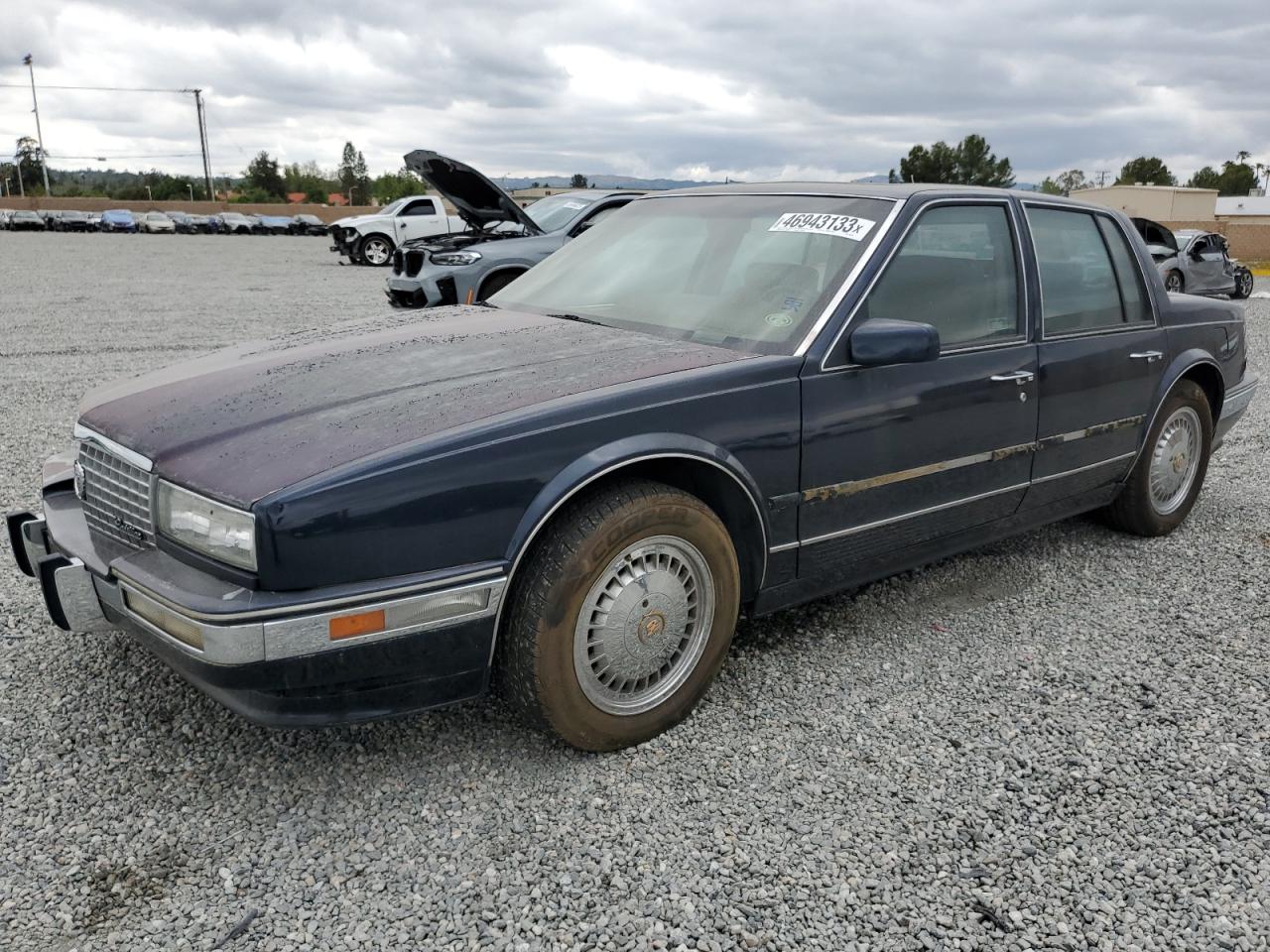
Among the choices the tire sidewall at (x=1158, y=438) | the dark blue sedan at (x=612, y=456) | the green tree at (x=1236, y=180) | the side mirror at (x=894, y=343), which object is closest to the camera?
the dark blue sedan at (x=612, y=456)

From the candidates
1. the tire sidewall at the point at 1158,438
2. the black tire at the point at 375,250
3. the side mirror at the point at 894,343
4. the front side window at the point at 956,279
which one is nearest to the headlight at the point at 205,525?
the side mirror at the point at 894,343

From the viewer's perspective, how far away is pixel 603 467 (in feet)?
8.14

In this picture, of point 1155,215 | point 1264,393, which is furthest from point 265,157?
point 1264,393

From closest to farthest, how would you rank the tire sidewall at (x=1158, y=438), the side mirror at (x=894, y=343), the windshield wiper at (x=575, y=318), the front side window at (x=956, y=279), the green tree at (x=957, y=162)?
the side mirror at (x=894, y=343), the front side window at (x=956, y=279), the windshield wiper at (x=575, y=318), the tire sidewall at (x=1158, y=438), the green tree at (x=957, y=162)

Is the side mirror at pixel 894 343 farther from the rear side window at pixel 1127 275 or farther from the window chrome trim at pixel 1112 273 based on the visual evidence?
the rear side window at pixel 1127 275

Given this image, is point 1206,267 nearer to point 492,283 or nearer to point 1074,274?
point 492,283

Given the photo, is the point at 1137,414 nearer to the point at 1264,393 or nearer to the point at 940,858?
the point at 940,858

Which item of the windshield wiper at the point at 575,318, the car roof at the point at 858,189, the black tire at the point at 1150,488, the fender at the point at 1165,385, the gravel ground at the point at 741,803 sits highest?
the car roof at the point at 858,189

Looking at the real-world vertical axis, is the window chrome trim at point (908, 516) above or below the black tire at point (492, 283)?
below

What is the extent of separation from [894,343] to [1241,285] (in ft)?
58.9

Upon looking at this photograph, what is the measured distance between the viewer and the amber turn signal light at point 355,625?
7.24 feet

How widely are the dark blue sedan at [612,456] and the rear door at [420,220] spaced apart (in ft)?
62.3

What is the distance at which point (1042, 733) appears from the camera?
288 centimetres

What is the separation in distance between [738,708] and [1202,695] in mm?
1498
